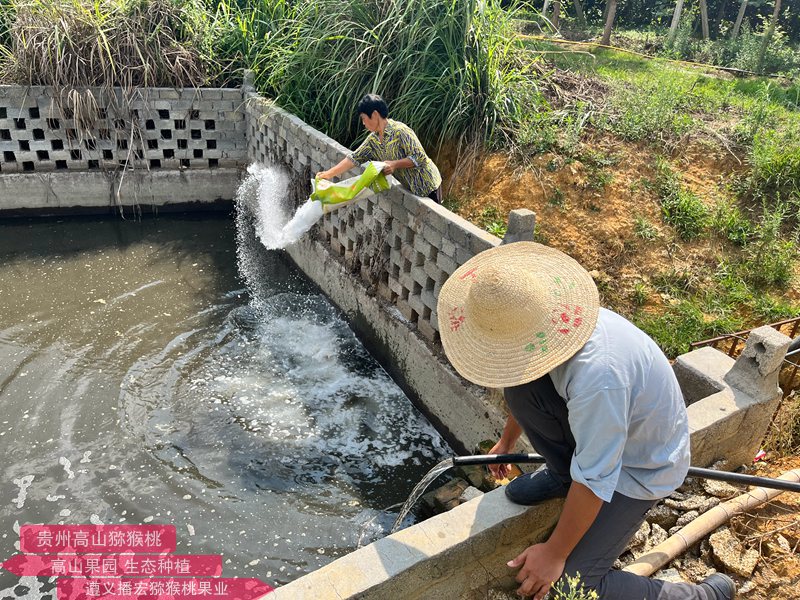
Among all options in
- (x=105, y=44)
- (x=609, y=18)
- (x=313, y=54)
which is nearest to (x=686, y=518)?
(x=313, y=54)

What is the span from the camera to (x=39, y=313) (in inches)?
225

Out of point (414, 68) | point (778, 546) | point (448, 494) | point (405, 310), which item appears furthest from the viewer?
point (414, 68)

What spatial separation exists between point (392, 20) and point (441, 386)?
3.99 m

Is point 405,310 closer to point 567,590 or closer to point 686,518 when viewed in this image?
point 686,518

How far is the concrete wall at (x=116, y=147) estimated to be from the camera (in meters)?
7.11

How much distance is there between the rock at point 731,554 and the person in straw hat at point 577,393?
0.33m

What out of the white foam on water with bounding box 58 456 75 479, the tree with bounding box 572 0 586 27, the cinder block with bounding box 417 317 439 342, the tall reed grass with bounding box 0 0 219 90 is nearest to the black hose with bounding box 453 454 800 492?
the cinder block with bounding box 417 317 439 342

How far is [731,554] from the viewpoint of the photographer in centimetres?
264

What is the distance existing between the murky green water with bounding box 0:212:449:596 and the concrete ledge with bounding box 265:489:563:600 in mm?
1389

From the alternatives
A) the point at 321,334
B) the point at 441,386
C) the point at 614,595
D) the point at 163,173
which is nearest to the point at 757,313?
the point at 441,386

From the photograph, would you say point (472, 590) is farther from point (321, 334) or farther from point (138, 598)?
point (321, 334)

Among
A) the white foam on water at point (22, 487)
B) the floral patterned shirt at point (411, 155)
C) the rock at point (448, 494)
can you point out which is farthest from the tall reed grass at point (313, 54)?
the white foam on water at point (22, 487)

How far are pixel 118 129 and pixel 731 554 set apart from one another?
756cm

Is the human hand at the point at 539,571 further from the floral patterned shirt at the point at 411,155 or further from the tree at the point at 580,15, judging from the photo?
the tree at the point at 580,15
